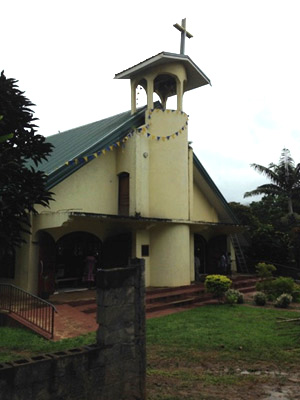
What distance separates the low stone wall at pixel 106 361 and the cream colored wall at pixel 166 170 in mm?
10237

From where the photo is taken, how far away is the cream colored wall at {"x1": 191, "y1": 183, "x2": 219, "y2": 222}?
2014cm

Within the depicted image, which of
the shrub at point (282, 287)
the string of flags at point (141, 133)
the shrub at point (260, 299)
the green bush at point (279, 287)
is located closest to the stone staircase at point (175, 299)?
the shrub at point (260, 299)

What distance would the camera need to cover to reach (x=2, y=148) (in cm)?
1022

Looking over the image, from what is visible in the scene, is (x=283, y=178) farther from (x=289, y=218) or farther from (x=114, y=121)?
(x=114, y=121)

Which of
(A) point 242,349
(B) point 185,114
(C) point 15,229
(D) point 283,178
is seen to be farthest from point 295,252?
(C) point 15,229

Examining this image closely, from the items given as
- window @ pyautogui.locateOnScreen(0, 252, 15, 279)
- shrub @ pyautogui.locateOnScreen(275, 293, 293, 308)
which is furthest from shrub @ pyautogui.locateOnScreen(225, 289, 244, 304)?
window @ pyautogui.locateOnScreen(0, 252, 15, 279)

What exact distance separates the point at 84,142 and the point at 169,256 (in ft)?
21.7

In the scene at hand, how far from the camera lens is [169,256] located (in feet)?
51.4

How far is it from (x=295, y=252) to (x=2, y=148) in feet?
62.1

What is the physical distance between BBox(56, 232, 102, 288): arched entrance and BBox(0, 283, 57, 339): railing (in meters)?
2.83

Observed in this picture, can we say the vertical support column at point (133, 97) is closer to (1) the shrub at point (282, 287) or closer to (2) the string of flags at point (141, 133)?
(2) the string of flags at point (141, 133)

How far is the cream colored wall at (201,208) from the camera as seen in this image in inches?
793

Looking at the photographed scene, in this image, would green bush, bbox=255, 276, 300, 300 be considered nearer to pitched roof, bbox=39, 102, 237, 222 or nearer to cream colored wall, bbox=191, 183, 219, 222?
cream colored wall, bbox=191, 183, 219, 222

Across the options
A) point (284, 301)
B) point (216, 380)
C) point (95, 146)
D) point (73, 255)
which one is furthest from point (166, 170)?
point (216, 380)
